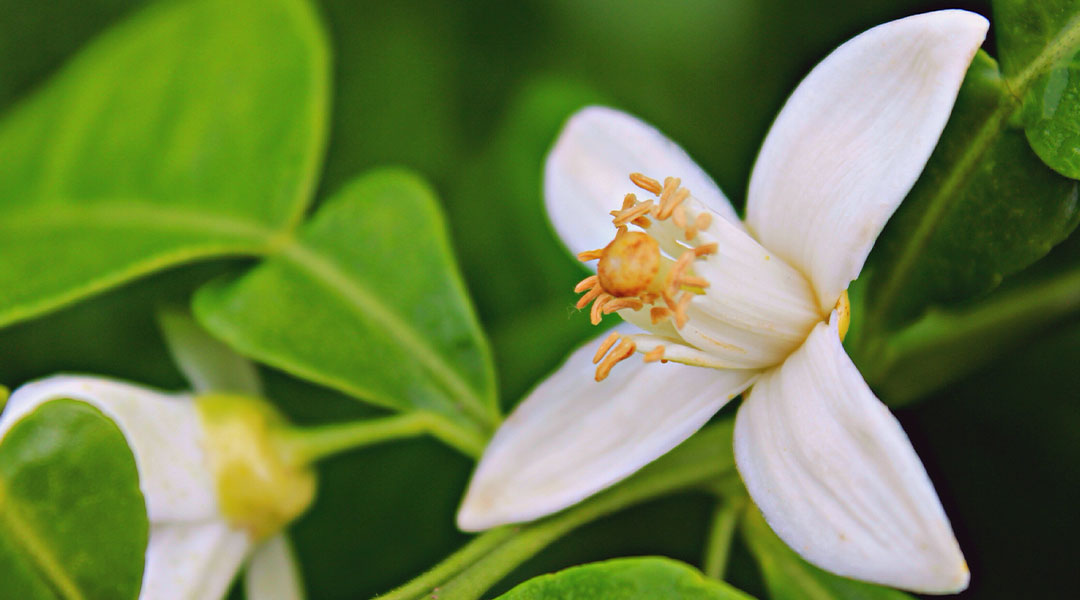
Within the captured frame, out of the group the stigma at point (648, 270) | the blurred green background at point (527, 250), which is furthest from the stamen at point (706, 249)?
the blurred green background at point (527, 250)

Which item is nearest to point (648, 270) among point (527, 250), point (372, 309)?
point (372, 309)

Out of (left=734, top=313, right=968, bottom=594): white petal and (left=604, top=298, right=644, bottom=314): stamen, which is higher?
(left=604, top=298, right=644, bottom=314): stamen

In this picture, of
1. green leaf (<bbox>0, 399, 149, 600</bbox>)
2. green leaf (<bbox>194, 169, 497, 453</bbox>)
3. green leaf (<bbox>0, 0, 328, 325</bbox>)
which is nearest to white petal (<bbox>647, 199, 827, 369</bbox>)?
green leaf (<bbox>194, 169, 497, 453</bbox>)

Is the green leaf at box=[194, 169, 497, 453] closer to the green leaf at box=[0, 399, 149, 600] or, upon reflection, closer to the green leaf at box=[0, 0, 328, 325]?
the green leaf at box=[0, 0, 328, 325]

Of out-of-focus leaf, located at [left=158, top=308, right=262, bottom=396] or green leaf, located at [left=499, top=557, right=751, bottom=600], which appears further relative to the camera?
out-of-focus leaf, located at [left=158, top=308, right=262, bottom=396]

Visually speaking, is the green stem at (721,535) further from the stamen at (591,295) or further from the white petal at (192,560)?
the white petal at (192,560)

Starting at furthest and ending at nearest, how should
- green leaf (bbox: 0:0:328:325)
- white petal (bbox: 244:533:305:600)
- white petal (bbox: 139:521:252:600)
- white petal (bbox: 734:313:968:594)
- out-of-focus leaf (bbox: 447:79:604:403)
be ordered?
out-of-focus leaf (bbox: 447:79:604:403)
green leaf (bbox: 0:0:328:325)
white petal (bbox: 244:533:305:600)
white petal (bbox: 139:521:252:600)
white petal (bbox: 734:313:968:594)

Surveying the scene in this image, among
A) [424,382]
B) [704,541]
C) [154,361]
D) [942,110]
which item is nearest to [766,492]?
[942,110]
